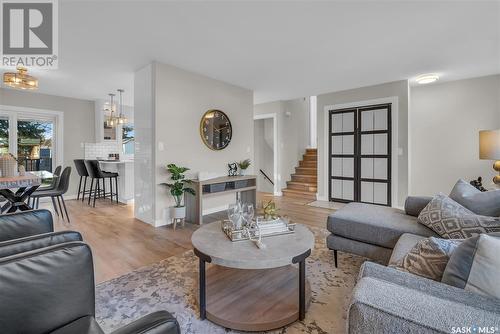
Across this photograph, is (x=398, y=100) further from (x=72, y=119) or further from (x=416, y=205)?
(x=72, y=119)

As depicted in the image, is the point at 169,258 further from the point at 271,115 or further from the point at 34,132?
the point at 34,132

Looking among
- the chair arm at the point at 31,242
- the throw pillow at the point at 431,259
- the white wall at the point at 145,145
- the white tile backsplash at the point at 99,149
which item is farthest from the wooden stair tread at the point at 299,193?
the chair arm at the point at 31,242

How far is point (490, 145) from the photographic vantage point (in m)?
3.24

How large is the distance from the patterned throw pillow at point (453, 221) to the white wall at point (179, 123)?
3257mm

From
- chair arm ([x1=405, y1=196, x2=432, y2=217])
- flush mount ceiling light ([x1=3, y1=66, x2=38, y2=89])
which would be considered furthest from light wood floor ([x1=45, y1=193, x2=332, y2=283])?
flush mount ceiling light ([x1=3, y1=66, x2=38, y2=89])

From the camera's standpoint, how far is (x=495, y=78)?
14.0ft

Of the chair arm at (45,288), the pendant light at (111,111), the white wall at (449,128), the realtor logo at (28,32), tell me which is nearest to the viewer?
the chair arm at (45,288)

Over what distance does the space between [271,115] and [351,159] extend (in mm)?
2351

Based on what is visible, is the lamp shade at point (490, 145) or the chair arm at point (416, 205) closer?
the chair arm at point (416, 205)

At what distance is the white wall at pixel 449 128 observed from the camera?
435 centimetres

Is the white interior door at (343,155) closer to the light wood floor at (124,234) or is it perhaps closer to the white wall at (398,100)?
the white wall at (398,100)

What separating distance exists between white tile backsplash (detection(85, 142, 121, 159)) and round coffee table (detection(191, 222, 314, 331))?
17.9ft

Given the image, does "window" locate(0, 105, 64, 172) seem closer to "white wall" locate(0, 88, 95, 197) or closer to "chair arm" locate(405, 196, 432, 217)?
"white wall" locate(0, 88, 95, 197)

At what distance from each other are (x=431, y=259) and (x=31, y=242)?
1.84 m
